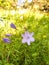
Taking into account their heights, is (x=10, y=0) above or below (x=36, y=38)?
above

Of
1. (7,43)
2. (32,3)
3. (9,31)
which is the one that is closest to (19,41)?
(7,43)

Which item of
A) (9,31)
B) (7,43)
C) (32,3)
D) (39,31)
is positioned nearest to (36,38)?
(39,31)

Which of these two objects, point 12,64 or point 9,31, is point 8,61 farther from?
point 9,31

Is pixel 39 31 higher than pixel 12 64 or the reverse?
higher

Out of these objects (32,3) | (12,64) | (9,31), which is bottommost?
(12,64)

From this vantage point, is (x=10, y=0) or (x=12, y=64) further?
(x=10, y=0)

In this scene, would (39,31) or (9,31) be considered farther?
(9,31)

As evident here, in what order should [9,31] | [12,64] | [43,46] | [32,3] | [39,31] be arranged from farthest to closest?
[32,3] < [9,31] < [39,31] < [43,46] < [12,64]

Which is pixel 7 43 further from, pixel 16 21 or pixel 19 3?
pixel 19 3

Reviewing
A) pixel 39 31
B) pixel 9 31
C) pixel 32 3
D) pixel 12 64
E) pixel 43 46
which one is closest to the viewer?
pixel 12 64
